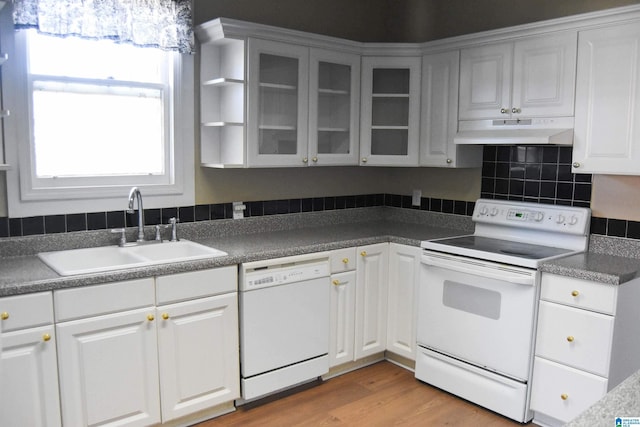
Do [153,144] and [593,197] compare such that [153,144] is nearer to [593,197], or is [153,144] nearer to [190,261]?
[190,261]

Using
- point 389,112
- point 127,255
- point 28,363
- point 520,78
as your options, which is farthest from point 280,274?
point 520,78

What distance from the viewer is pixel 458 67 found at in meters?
3.42

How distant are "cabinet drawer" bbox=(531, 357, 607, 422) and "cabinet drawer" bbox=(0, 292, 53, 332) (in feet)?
7.64

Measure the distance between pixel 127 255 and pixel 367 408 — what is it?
5.05 ft

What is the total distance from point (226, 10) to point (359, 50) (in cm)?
89

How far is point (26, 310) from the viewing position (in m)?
2.22

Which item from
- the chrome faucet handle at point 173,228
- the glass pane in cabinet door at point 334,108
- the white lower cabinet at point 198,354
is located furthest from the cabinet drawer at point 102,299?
the glass pane in cabinet door at point 334,108

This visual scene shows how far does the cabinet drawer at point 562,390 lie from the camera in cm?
261

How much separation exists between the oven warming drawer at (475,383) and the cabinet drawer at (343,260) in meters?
0.67

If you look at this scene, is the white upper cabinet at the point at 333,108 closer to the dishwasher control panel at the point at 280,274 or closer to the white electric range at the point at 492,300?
the dishwasher control panel at the point at 280,274

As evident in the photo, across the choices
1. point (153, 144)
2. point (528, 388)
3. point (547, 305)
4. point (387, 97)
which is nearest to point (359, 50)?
point (387, 97)

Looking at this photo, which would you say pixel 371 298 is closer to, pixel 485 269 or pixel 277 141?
pixel 485 269

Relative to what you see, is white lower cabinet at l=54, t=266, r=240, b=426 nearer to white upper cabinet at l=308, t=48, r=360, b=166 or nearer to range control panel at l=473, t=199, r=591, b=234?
white upper cabinet at l=308, t=48, r=360, b=166

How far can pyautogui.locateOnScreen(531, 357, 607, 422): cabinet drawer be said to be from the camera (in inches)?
103
